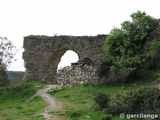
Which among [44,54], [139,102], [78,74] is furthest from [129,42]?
[44,54]

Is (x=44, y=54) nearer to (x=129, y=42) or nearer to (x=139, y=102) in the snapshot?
(x=129, y=42)

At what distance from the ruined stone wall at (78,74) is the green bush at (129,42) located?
1.14 meters

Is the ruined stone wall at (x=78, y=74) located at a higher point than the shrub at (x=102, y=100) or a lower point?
higher

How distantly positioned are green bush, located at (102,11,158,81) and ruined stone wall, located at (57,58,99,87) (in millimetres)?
1140

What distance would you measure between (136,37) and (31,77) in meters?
10.0

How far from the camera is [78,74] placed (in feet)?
42.0

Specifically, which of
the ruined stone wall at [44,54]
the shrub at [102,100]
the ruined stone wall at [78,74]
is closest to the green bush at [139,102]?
the shrub at [102,100]

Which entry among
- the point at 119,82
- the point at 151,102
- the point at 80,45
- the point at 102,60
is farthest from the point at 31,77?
the point at 151,102

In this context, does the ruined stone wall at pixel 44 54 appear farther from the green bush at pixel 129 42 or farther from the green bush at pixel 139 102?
the green bush at pixel 139 102

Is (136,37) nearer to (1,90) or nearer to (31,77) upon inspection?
(1,90)

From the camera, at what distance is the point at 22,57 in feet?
59.6

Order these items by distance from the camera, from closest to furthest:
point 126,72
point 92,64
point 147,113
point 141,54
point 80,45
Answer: point 147,113 < point 126,72 < point 141,54 < point 92,64 < point 80,45

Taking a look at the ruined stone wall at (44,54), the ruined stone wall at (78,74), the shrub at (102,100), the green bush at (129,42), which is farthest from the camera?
the ruined stone wall at (44,54)

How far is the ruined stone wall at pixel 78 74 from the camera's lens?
1217 centimetres
